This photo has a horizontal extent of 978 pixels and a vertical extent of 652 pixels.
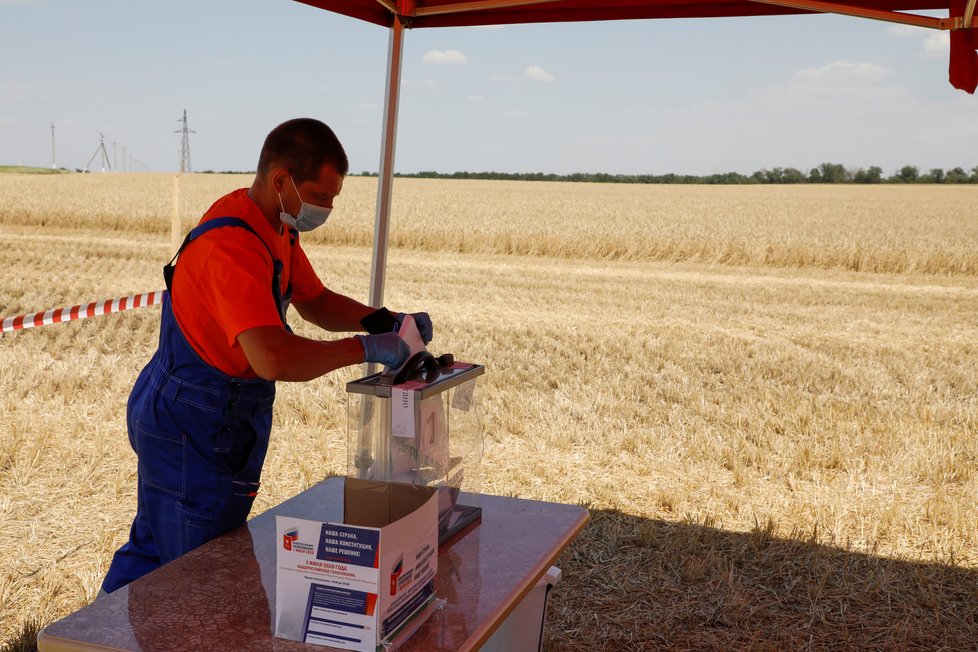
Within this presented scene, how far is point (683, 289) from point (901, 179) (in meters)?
45.8

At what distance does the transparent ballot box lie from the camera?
1.96 m

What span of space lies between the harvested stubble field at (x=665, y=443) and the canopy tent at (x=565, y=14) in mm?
1731

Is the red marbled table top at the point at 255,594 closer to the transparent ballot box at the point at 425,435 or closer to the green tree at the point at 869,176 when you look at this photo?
the transparent ballot box at the point at 425,435

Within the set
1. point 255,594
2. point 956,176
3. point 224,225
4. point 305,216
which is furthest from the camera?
point 956,176

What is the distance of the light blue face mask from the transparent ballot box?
1.78 feet

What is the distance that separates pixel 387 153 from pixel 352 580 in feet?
8.84

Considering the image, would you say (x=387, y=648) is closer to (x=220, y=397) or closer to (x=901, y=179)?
(x=220, y=397)

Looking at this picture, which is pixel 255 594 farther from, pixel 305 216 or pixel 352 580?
pixel 305 216

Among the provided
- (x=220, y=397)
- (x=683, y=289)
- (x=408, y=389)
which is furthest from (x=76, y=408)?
(x=683, y=289)

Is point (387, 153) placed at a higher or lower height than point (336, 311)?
higher

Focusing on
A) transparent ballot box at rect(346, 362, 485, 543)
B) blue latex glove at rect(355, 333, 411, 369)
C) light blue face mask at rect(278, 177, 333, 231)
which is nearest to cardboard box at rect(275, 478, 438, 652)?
transparent ballot box at rect(346, 362, 485, 543)

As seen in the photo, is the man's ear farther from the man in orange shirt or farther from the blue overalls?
the blue overalls

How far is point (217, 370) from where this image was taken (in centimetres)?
221

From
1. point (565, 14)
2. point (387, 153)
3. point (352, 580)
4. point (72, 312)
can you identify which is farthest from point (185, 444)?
point (72, 312)
